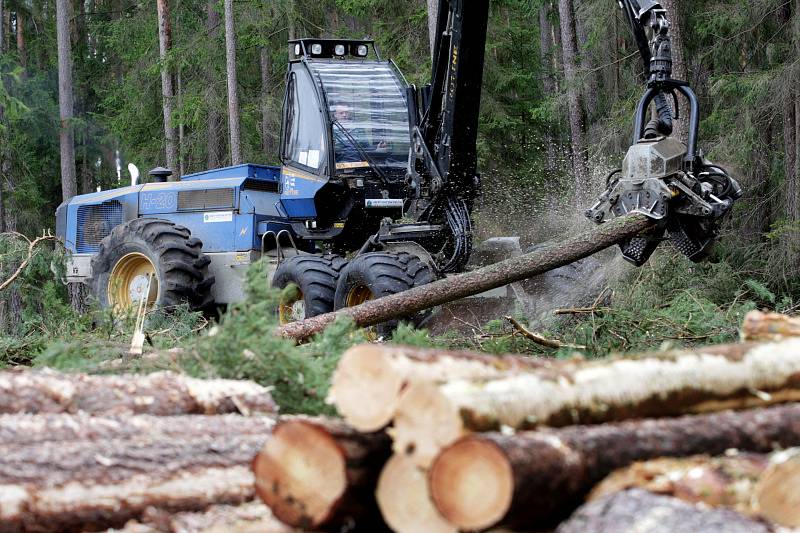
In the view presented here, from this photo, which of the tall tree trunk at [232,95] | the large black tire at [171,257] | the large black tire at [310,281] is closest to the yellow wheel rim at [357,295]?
the large black tire at [310,281]

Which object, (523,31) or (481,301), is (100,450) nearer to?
(481,301)

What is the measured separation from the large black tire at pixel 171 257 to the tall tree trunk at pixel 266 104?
12.5 meters

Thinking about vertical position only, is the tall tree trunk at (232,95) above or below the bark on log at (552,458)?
above

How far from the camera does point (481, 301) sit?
10766mm

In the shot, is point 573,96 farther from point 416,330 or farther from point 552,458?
point 552,458

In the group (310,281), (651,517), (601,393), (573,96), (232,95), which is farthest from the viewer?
(232,95)

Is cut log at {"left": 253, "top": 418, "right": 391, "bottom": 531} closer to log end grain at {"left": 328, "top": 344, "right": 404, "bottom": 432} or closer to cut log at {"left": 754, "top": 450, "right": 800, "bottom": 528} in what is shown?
log end grain at {"left": 328, "top": 344, "right": 404, "bottom": 432}

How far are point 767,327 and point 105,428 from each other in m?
3.07

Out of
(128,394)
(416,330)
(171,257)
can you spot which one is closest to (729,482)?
(128,394)

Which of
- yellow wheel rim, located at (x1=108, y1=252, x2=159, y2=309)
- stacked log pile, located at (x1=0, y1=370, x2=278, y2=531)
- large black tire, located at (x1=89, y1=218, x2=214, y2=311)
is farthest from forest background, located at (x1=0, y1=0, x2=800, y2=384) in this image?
stacked log pile, located at (x1=0, y1=370, x2=278, y2=531)

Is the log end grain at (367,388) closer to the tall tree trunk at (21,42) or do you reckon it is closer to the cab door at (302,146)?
the cab door at (302,146)

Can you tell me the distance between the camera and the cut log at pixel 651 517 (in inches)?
117

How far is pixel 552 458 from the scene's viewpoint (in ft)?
10.5


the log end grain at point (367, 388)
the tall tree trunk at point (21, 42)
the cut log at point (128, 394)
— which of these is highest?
the tall tree trunk at point (21, 42)
